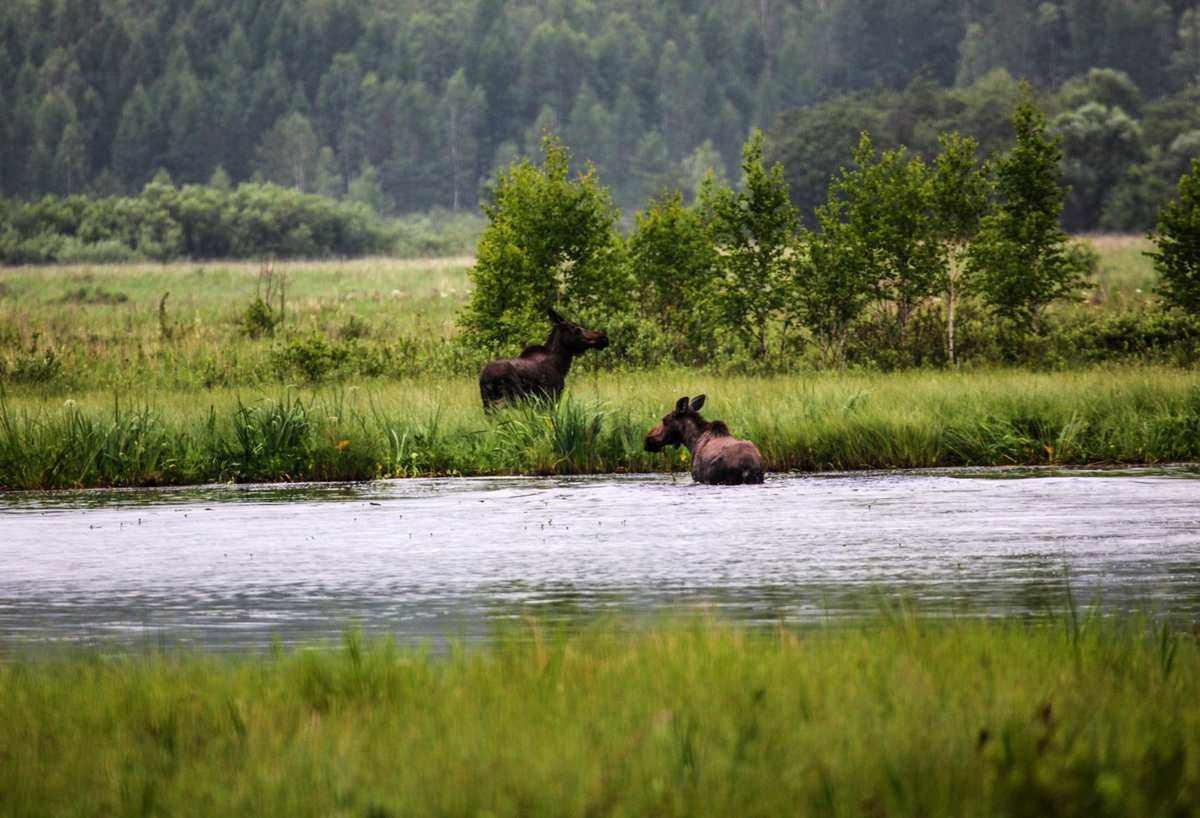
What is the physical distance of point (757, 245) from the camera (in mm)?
36469

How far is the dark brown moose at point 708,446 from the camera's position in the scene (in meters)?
20.4

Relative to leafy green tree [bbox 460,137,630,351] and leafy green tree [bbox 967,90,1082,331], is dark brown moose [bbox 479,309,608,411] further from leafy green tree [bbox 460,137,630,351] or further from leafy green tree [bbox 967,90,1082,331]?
leafy green tree [bbox 967,90,1082,331]

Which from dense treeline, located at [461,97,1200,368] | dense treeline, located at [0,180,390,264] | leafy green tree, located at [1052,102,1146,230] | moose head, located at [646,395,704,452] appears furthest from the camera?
dense treeline, located at [0,180,390,264]

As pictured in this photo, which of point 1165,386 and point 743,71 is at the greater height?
point 743,71

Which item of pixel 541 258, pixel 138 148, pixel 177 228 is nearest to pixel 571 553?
pixel 541 258

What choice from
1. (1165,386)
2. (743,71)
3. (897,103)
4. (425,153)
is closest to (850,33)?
(743,71)

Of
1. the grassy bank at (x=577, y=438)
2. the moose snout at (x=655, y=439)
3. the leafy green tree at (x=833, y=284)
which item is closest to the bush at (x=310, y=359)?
the leafy green tree at (x=833, y=284)

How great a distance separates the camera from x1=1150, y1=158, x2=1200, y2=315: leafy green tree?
3438 centimetres

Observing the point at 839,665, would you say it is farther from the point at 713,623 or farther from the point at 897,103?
the point at 897,103

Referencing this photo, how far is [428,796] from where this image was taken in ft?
22.4

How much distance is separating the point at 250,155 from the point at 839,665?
6466 inches

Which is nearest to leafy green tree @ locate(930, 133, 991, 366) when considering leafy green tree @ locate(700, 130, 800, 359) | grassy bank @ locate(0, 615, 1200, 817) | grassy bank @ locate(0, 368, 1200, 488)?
leafy green tree @ locate(700, 130, 800, 359)

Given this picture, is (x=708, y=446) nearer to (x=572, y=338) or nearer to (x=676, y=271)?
(x=572, y=338)

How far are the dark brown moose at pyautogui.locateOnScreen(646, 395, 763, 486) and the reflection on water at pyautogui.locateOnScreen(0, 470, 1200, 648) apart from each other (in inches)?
11.7
